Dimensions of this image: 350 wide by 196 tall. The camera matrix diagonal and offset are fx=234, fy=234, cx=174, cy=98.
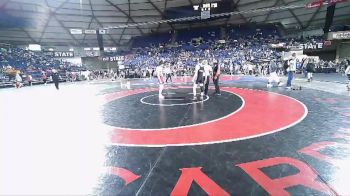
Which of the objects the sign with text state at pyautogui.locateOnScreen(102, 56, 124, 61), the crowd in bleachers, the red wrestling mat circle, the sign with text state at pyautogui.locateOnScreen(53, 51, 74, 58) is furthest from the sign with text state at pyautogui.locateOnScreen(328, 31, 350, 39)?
the sign with text state at pyautogui.locateOnScreen(53, 51, 74, 58)

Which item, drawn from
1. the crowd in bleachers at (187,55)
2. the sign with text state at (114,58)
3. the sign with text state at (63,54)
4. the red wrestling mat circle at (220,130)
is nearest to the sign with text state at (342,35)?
the crowd in bleachers at (187,55)

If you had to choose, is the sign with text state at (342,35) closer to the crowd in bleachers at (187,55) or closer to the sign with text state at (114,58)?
the crowd in bleachers at (187,55)

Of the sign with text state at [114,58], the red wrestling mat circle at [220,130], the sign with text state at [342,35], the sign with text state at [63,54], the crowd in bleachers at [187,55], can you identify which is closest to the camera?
the red wrestling mat circle at [220,130]

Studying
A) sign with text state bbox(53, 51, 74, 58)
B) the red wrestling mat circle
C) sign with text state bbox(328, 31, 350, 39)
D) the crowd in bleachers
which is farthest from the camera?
sign with text state bbox(53, 51, 74, 58)

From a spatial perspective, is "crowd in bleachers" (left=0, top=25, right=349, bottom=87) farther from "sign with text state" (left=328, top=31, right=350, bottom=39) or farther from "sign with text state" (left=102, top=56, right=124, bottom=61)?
"sign with text state" (left=328, top=31, right=350, bottom=39)

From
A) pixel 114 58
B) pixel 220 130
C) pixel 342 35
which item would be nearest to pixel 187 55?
pixel 114 58

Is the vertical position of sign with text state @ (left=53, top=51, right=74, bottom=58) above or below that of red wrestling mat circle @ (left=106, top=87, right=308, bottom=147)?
above

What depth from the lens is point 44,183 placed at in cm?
366

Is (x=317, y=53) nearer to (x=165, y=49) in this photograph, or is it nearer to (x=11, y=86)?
(x=165, y=49)

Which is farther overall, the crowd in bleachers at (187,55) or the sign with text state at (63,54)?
the sign with text state at (63,54)

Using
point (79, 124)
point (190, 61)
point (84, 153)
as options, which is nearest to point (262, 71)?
point (190, 61)

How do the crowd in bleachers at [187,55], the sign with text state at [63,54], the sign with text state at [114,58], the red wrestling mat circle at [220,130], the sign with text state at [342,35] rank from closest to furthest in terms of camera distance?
the red wrestling mat circle at [220,130] < the sign with text state at [342,35] < the crowd in bleachers at [187,55] < the sign with text state at [63,54] < the sign with text state at [114,58]

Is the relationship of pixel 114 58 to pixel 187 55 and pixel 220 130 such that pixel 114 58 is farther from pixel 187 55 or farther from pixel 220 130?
pixel 220 130

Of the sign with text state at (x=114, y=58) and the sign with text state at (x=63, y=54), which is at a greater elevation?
the sign with text state at (x=63, y=54)
